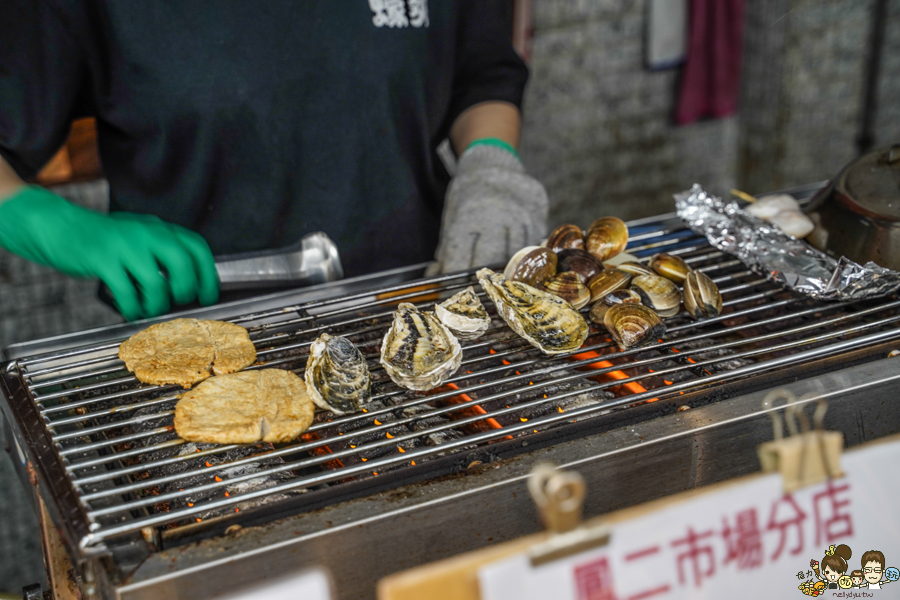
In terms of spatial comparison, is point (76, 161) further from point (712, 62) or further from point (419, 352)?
point (712, 62)

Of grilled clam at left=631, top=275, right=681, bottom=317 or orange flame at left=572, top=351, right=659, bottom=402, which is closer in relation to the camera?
orange flame at left=572, top=351, right=659, bottom=402

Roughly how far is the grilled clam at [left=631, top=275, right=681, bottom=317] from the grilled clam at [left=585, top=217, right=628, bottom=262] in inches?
6.9

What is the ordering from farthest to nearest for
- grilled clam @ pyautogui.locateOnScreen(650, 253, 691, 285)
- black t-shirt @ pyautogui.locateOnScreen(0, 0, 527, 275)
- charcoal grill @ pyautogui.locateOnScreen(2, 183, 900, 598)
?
black t-shirt @ pyautogui.locateOnScreen(0, 0, 527, 275)
grilled clam @ pyautogui.locateOnScreen(650, 253, 691, 285)
charcoal grill @ pyautogui.locateOnScreen(2, 183, 900, 598)

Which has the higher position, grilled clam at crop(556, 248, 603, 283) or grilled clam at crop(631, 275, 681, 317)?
grilled clam at crop(556, 248, 603, 283)

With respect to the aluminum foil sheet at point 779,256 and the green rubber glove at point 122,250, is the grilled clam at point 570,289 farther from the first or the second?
the green rubber glove at point 122,250

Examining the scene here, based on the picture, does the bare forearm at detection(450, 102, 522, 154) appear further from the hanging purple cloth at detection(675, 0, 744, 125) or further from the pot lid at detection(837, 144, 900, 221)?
the hanging purple cloth at detection(675, 0, 744, 125)

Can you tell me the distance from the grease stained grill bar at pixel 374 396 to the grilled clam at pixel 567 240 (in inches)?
9.3

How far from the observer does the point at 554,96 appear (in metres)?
4.05

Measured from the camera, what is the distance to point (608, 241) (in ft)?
5.44

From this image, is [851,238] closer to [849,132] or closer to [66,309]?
[66,309]

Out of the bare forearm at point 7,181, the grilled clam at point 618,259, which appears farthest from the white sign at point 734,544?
the bare forearm at point 7,181

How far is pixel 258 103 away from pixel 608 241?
1092mm

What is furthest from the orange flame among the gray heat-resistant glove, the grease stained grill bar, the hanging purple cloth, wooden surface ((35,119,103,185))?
the hanging purple cloth

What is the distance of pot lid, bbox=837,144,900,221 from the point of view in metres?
1.55
